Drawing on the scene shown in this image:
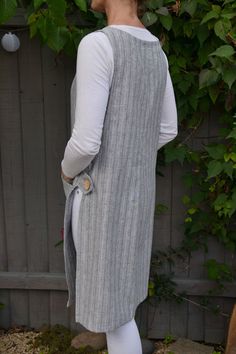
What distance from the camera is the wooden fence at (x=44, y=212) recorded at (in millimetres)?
2260

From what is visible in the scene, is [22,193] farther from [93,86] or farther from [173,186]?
[93,86]

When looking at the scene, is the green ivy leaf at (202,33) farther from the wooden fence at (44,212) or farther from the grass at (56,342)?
the grass at (56,342)

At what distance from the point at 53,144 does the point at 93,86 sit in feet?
3.30

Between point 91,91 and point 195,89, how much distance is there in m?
0.88

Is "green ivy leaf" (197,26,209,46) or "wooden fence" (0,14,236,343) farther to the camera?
"wooden fence" (0,14,236,343)

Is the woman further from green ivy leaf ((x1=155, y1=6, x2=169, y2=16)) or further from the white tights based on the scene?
green ivy leaf ((x1=155, y1=6, x2=169, y2=16))

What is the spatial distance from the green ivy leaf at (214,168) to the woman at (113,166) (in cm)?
49

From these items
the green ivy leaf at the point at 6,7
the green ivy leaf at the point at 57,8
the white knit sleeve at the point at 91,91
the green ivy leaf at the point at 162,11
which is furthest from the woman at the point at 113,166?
the green ivy leaf at the point at 162,11

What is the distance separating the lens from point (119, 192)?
151 centimetres

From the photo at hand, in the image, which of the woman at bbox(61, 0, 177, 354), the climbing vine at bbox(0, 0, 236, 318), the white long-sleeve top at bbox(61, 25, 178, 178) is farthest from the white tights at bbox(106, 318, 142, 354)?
the climbing vine at bbox(0, 0, 236, 318)

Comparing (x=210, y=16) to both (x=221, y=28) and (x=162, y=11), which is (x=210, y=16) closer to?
(x=221, y=28)

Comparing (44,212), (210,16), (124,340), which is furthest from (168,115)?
(44,212)

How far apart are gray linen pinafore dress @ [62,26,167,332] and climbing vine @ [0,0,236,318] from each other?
374 mm

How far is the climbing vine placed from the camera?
Answer: 188cm
